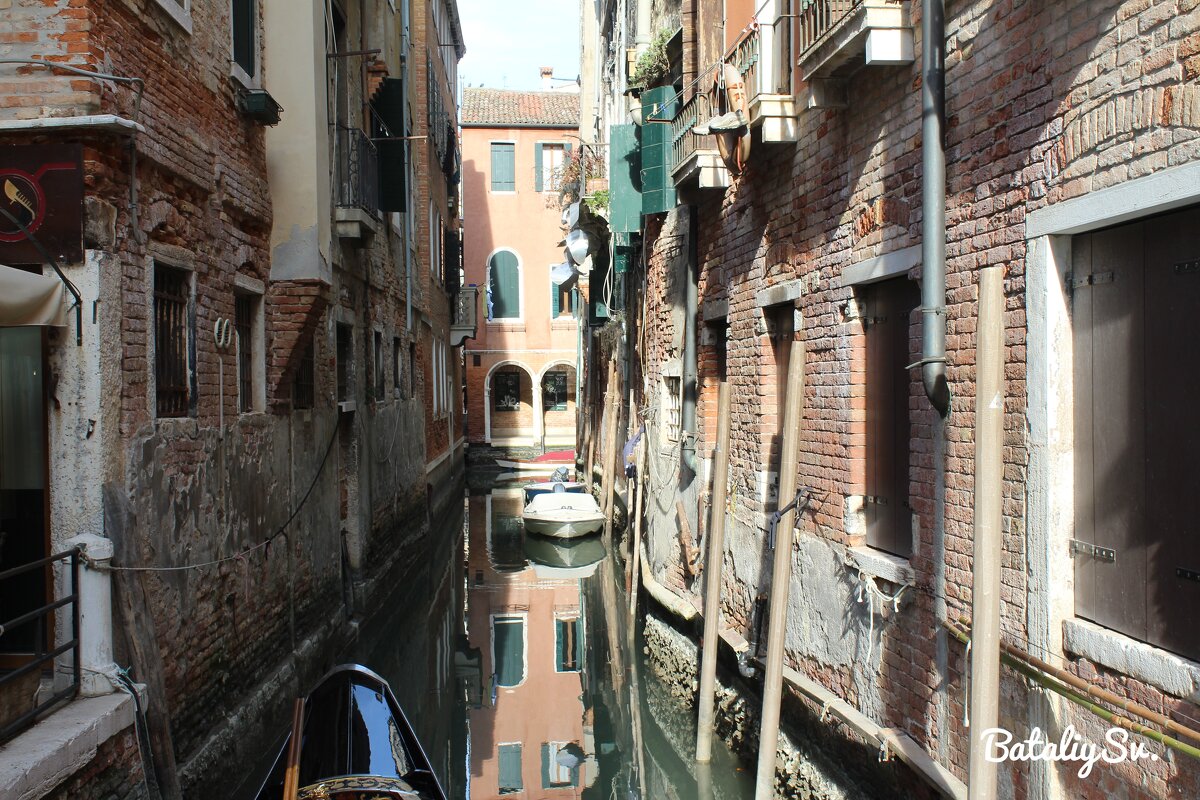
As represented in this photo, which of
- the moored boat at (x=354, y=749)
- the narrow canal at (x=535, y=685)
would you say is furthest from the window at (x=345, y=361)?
the moored boat at (x=354, y=749)

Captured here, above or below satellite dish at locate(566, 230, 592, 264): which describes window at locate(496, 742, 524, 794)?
below

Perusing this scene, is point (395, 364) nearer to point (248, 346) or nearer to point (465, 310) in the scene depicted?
point (248, 346)

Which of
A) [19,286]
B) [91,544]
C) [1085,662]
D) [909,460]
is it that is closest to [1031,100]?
[909,460]

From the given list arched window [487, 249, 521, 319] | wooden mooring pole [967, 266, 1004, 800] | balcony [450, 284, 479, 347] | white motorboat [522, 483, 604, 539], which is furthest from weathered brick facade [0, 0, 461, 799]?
arched window [487, 249, 521, 319]

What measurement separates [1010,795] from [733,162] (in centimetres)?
417

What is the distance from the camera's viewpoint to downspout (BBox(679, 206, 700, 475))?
8.63m

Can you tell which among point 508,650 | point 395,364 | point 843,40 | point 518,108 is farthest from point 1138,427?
point 518,108

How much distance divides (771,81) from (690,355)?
2977mm

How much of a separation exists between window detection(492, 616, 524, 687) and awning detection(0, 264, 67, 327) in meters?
6.39

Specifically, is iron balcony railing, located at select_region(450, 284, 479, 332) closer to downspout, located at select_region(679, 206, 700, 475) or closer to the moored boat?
downspout, located at select_region(679, 206, 700, 475)

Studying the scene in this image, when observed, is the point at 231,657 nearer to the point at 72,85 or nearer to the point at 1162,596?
the point at 72,85

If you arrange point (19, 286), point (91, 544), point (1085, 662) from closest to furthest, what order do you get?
point (1085, 662) → point (19, 286) → point (91, 544)

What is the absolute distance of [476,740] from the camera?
8234 millimetres

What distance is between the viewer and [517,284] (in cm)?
3003
